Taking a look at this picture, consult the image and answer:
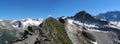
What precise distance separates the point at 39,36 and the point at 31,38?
31.7 feet

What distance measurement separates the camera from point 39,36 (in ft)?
623

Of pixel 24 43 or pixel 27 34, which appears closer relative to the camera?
pixel 24 43

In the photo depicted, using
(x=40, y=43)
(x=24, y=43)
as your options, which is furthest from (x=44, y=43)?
(x=24, y=43)

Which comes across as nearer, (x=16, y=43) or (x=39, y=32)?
(x=16, y=43)

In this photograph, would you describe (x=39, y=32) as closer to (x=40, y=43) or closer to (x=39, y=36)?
(x=39, y=36)

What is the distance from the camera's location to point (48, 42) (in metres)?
173

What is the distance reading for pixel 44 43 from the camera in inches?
6678

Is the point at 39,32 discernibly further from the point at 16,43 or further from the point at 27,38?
the point at 16,43

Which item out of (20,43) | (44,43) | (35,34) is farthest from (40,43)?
(35,34)

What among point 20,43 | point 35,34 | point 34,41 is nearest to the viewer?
point 20,43

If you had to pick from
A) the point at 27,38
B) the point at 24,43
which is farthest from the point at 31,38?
the point at 24,43

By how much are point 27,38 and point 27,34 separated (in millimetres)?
15794

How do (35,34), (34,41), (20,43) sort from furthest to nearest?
1. (35,34)
2. (34,41)
3. (20,43)

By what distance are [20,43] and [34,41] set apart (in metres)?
15.2
